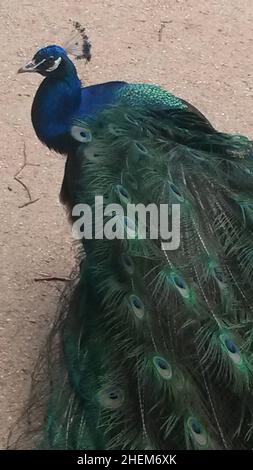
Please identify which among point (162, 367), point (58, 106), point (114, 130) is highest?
point (58, 106)

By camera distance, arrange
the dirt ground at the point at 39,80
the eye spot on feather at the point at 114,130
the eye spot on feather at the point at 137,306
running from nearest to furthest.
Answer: the eye spot on feather at the point at 137,306 → the eye spot on feather at the point at 114,130 → the dirt ground at the point at 39,80

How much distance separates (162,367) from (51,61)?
1.16 meters

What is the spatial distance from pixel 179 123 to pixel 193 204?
0.40 meters

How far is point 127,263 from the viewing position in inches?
90.9

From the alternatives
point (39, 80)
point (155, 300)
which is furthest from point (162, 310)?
point (39, 80)

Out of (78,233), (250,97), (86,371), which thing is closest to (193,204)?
(78,233)

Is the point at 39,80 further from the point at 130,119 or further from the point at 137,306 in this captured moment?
the point at 137,306

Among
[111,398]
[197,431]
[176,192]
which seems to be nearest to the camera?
[197,431]

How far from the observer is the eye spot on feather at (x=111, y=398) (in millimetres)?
2168

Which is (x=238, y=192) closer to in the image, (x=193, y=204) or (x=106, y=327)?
(x=193, y=204)

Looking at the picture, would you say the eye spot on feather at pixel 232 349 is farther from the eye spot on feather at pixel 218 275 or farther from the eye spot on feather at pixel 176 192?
the eye spot on feather at pixel 176 192

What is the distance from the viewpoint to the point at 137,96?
2799mm

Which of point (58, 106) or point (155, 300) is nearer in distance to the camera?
point (155, 300)

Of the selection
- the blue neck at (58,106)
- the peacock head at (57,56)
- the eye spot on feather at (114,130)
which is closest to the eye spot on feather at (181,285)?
the eye spot on feather at (114,130)
